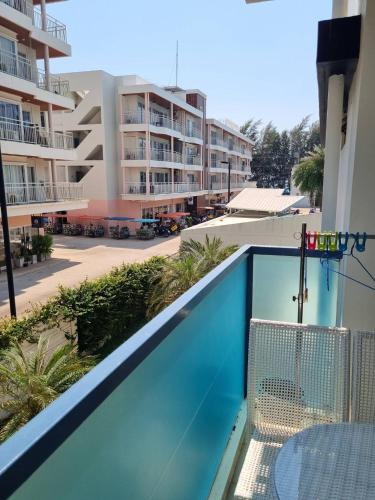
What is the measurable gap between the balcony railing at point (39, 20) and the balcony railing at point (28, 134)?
4.65 meters

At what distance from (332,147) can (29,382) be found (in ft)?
20.7

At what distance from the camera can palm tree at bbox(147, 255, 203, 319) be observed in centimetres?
1007

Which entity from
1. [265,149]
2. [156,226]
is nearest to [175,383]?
[156,226]

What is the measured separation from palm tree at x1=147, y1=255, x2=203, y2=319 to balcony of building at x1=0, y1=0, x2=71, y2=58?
516 inches

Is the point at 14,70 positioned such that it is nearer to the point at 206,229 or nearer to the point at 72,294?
the point at 206,229

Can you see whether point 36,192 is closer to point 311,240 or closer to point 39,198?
point 39,198

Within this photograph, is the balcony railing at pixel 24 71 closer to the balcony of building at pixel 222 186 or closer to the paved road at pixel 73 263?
the paved road at pixel 73 263

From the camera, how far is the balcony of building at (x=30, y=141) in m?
16.3

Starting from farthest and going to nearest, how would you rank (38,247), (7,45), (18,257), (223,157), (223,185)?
(223,157), (223,185), (38,247), (18,257), (7,45)

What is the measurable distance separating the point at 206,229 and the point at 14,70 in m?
11.1

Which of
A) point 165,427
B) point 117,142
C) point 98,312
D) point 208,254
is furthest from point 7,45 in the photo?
point 165,427

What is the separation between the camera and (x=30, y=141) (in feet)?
60.0

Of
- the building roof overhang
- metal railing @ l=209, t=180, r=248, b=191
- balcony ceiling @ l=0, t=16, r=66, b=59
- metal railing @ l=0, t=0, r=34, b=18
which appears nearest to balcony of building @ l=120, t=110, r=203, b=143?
balcony ceiling @ l=0, t=16, r=66, b=59

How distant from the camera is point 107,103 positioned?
27.8m
